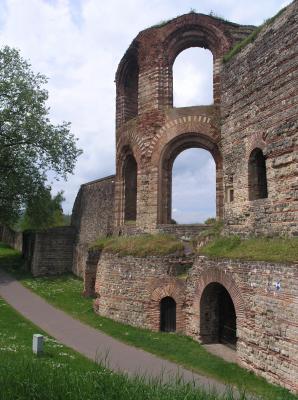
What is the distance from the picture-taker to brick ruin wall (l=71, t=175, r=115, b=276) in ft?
68.8

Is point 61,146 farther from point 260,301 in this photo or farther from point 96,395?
point 96,395

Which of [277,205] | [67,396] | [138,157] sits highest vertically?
[138,157]

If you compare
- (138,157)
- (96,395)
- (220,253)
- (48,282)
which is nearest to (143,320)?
(220,253)

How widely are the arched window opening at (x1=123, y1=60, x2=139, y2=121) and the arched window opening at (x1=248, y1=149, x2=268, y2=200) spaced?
7516 mm

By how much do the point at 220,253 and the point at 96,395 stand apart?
6707mm

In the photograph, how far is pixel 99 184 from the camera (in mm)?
22750

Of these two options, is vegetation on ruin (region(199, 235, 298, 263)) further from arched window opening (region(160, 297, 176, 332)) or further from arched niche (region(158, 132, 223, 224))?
arched niche (region(158, 132, 223, 224))

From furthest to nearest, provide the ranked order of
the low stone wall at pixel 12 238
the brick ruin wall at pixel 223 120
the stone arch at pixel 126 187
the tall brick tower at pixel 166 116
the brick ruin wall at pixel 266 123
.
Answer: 1. the low stone wall at pixel 12 238
2. the stone arch at pixel 126 187
3. the tall brick tower at pixel 166 116
4. the brick ruin wall at pixel 223 120
5. the brick ruin wall at pixel 266 123

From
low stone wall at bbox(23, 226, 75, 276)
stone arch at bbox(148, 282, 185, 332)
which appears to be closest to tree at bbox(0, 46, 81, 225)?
low stone wall at bbox(23, 226, 75, 276)

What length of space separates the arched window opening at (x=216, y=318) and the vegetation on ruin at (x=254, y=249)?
3.43 feet

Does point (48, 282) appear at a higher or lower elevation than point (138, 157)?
lower

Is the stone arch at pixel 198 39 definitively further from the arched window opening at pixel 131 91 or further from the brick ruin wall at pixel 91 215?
the brick ruin wall at pixel 91 215

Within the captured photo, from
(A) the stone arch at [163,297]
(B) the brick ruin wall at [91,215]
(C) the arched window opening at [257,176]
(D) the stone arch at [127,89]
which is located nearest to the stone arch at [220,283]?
(A) the stone arch at [163,297]

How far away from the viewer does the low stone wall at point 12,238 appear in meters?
33.4
